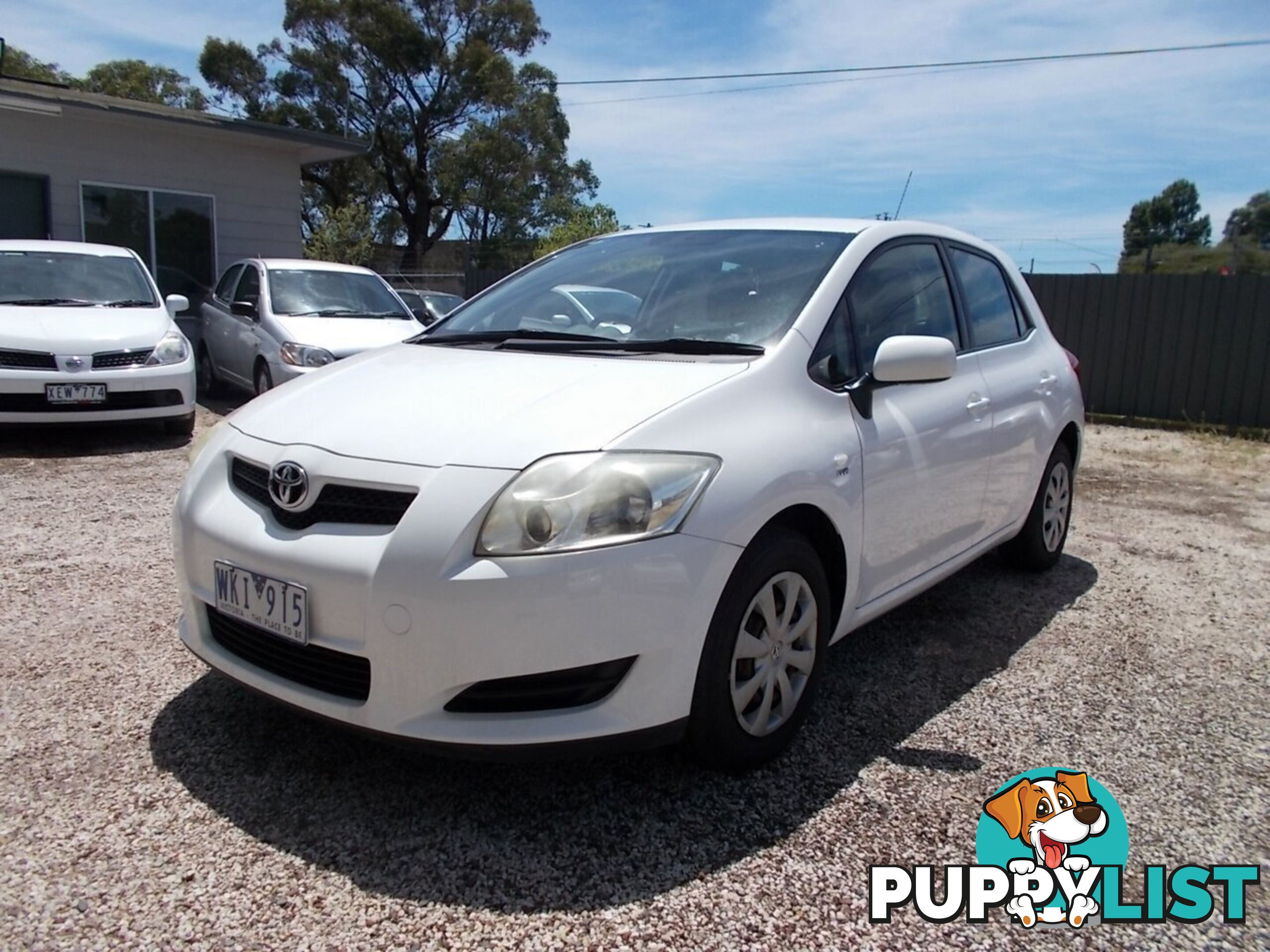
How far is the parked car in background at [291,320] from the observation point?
27.4 ft

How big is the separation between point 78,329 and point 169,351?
63 cm

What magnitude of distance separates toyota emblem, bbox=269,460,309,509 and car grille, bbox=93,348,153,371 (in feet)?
18.3

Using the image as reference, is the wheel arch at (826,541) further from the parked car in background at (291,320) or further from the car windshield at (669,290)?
the parked car in background at (291,320)

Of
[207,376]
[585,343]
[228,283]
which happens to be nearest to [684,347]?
[585,343]

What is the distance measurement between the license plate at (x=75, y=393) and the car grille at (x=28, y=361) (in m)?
0.15

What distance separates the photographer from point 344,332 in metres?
8.62

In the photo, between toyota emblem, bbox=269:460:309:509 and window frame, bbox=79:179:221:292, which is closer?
toyota emblem, bbox=269:460:309:509

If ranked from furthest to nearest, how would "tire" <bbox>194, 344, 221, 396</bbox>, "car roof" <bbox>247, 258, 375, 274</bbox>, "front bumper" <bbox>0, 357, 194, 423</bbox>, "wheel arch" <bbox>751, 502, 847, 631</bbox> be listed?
"tire" <bbox>194, 344, 221, 396</bbox> < "car roof" <bbox>247, 258, 375, 274</bbox> < "front bumper" <bbox>0, 357, 194, 423</bbox> < "wheel arch" <bbox>751, 502, 847, 631</bbox>

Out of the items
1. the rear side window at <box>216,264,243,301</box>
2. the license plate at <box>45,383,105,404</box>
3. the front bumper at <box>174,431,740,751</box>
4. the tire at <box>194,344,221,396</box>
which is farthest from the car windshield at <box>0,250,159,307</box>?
the front bumper at <box>174,431,740,751</box>

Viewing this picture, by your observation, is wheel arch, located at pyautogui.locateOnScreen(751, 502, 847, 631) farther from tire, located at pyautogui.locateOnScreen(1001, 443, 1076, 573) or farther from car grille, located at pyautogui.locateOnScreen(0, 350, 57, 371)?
car grille, located at pyautogui.locateOnScreen(0, 350, 57, 371)

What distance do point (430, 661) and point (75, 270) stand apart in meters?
7.57

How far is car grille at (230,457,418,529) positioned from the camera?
7.70 ft

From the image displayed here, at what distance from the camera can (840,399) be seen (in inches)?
117

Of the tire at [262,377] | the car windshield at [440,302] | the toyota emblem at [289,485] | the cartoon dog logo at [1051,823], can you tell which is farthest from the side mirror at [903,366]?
the car windshield at [440,302]
